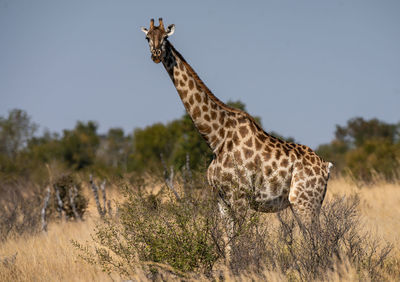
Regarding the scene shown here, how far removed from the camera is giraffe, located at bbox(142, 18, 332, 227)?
22.9ft

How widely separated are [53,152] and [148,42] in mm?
32098

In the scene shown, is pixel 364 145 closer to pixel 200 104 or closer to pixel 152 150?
pixel 152 150

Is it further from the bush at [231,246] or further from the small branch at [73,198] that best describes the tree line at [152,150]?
the bush at [231,246]

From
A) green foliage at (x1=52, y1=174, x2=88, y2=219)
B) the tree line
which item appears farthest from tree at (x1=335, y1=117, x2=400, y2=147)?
green foliage at (x1=52, y1=174, x2=88, y2=219)

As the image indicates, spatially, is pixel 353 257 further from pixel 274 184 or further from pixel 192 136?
pixel 192 136

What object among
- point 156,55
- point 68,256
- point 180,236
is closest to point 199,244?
point 180,236

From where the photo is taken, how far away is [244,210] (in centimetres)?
682

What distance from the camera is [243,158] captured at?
7125 millimetres

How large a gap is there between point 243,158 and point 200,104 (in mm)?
1093

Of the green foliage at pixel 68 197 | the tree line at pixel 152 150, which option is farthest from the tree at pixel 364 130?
the green foliage at pixel 68 197

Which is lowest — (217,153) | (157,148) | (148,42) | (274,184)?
(274,184)

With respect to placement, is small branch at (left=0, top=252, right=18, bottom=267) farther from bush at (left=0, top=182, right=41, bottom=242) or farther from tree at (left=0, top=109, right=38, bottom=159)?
tree at (left=0, top=109, right=38, bottom=159)

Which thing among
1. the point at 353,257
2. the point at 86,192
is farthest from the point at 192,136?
the point at 353,257

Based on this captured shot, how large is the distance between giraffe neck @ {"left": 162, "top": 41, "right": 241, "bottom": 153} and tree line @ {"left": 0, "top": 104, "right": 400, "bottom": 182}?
8305mm
